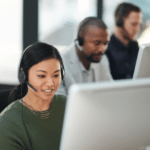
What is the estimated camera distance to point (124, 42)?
2.53m

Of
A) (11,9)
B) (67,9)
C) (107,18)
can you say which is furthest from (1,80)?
(107,18)

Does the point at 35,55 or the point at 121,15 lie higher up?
the point at 121,15

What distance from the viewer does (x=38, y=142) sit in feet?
3.53

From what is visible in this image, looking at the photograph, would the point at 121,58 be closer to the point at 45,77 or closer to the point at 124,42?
the point at 124,42

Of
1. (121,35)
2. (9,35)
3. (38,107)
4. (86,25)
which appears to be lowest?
(38,107)

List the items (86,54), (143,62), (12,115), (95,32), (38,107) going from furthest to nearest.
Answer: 1. (86,54)
2. (95,32)
3. (38,107)
4. (12,115)
5. (143,62)

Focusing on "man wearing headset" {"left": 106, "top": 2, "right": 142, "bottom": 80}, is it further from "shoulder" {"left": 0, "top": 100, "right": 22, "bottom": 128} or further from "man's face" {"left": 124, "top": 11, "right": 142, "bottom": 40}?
"shoulder" {"left": 0, "top": 100, "right": 22, "bottom": 128}

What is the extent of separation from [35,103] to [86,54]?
2.74ft

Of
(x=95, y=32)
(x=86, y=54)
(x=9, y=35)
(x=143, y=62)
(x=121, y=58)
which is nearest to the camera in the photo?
(x=143, y=62)

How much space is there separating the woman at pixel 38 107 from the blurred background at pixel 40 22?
228cm

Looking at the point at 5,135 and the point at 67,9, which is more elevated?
the point at 67,9

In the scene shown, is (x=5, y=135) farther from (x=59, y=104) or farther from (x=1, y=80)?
(x=1, y=80)

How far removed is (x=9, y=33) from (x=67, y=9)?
909 mm

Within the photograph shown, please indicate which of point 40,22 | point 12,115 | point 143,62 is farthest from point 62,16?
point 143,62
